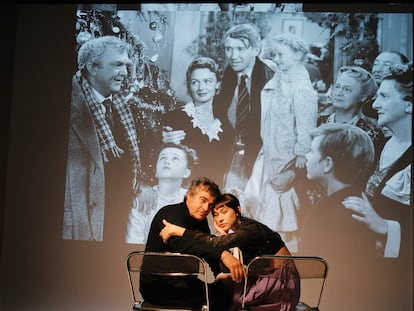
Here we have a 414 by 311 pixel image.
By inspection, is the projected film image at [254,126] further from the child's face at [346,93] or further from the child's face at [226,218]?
the child's face at [226,218]

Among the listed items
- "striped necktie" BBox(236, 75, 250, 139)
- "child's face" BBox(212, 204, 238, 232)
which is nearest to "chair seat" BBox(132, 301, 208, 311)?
"child's face" BBox(212, 204, 238, 232)

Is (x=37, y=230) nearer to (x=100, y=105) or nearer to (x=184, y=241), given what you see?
(x=100, y=105)

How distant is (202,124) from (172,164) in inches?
16.2

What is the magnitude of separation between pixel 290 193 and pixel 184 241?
212cm

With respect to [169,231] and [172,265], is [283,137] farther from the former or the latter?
[172,265]

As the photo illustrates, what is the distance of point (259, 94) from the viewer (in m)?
5.02

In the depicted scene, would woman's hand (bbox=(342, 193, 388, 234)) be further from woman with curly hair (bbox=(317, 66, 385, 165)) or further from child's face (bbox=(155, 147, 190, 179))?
child's face (bbox=(155, 147, 190, 179))

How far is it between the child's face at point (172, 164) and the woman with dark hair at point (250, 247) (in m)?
1.88

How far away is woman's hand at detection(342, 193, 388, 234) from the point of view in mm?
4859

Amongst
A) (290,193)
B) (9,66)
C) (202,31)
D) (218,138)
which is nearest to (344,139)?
(290,193)

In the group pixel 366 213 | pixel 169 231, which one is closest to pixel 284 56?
pixel 366 213

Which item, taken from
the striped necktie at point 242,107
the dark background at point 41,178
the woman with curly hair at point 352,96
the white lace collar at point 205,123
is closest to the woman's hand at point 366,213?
the woman with curly hair at point 352,96

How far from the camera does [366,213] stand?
4879mm

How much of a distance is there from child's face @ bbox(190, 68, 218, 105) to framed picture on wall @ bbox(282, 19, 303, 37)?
702mm
